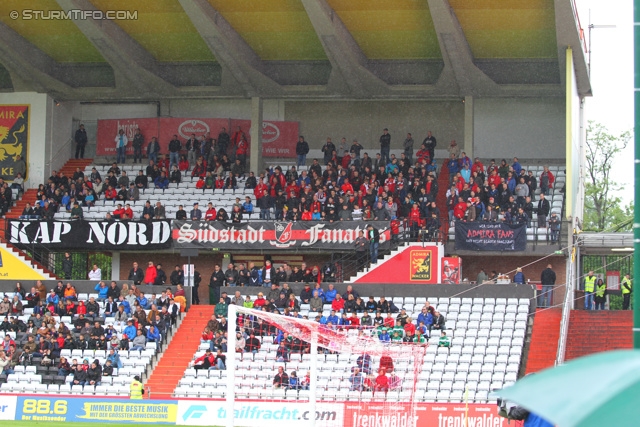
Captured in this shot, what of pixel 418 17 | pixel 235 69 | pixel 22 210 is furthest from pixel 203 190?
pixel 418 17

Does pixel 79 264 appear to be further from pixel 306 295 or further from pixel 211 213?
pixel 306 295

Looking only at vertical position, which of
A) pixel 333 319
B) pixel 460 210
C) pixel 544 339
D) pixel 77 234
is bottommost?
pixel 544 339

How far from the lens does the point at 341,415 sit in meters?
23.5

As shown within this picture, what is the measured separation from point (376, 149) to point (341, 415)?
20.6 meters

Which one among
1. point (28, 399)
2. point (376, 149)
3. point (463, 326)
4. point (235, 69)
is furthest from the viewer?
point (376, 149)

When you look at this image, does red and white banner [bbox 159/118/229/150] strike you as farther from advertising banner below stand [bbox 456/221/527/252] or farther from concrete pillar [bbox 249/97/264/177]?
advertising banner below stand [bbox 456/221/527/252]

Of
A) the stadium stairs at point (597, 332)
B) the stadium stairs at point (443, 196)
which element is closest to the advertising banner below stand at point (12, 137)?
the stadium stairs at point (443, 196)

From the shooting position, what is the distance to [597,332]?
32.1 metres

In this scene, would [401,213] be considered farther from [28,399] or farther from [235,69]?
[28,399]

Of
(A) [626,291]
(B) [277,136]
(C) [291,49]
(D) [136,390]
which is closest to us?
(D) [136,390]

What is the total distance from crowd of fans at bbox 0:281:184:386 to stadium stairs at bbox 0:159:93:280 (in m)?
1.97

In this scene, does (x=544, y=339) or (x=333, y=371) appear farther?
(x=544, y=339)

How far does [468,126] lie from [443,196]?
3377 millimetres

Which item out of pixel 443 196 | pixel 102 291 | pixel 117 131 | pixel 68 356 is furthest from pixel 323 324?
pixel 117 131
